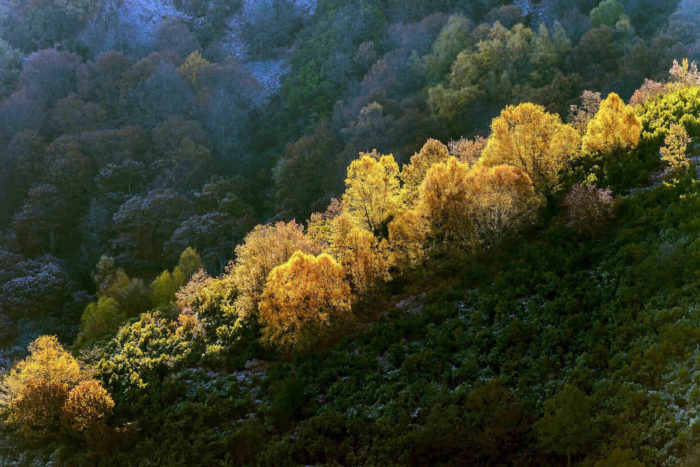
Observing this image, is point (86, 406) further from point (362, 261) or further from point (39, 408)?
point (362, 261)

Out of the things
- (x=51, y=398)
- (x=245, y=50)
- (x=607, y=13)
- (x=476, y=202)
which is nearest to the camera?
(x=51, y=398)

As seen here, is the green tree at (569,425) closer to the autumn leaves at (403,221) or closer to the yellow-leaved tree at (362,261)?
the autumn leaves at (403,221)

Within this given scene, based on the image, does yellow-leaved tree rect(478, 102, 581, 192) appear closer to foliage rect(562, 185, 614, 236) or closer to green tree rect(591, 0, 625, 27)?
foliage rect(562, 185, 614, 236)

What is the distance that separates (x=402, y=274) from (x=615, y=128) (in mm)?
17606

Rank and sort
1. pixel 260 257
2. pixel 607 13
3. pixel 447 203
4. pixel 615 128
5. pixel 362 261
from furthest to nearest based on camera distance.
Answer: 1. pixel 607 13
2. pixel 260 257
3. pixel 615 128
4. pixel 447 203
5. pixel 362 261

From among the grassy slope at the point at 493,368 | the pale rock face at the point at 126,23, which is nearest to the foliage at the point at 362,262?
the grassy slope at the point at 493,368

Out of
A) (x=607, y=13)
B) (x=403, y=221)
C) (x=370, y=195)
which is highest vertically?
(x=607, y=13)

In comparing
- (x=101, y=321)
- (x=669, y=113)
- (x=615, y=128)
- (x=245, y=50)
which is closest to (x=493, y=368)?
(x=615, y=128)

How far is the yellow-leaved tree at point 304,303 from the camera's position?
33.3 metres

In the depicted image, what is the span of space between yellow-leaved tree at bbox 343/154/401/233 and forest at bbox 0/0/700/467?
0.20 m

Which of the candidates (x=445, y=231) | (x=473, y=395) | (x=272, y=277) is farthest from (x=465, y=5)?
(x=473, y=395)

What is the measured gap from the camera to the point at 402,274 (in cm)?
3831

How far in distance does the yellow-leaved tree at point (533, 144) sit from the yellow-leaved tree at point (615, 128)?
1708 mm

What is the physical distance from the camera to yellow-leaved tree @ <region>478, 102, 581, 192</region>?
131 ft
